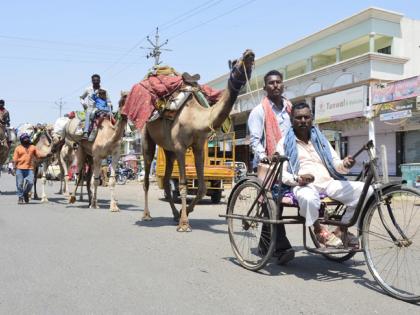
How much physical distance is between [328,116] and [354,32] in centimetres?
497

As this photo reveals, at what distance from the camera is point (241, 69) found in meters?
7.02

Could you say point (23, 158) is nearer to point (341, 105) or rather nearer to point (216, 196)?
point (216, 196)

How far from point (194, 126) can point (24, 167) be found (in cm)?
804

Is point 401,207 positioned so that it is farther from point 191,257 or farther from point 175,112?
point 175,112

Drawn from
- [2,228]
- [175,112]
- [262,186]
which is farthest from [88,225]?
[262,186]

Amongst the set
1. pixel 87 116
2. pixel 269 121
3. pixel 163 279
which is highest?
pixel 87 116

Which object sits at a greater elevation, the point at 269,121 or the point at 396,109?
the point at 396,109

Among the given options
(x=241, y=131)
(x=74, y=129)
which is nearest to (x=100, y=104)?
(x=74, y=129)

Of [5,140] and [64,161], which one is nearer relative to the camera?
[5,140]

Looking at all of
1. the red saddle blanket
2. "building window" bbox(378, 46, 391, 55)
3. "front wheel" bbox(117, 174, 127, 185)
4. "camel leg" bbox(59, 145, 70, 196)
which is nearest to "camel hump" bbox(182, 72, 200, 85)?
the red saddle blanket

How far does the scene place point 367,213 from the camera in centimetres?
468

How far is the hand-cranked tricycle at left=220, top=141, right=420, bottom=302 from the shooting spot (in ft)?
14.7

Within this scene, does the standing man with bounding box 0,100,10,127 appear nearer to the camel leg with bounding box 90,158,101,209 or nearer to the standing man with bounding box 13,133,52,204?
the standing man with bounding box 13,133,52,204

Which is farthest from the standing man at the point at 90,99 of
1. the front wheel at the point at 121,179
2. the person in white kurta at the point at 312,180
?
the front wheel at the point at 121,179
